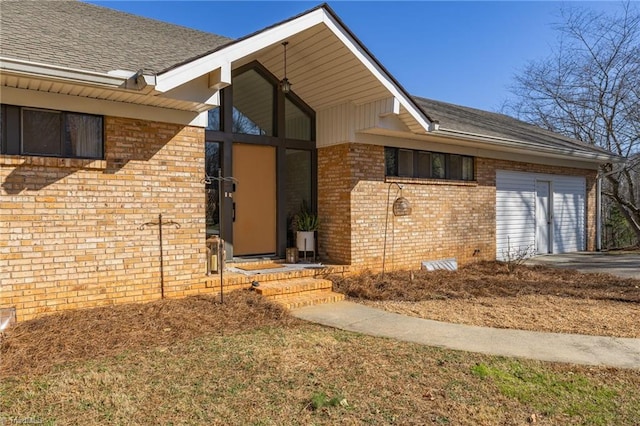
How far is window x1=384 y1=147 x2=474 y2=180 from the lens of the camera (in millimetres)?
9383

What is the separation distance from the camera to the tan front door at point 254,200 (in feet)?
27.9

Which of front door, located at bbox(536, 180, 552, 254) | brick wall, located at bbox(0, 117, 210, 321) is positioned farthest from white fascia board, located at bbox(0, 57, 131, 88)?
front door, located at bbox(536, 180, 552, 254)

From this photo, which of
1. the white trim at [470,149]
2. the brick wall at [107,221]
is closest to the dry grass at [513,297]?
the white trim at [470,149]

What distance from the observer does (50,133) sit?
5.61 metres

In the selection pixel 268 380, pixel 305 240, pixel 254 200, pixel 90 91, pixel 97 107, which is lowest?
pixel 268 380

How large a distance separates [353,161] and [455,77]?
429 inches

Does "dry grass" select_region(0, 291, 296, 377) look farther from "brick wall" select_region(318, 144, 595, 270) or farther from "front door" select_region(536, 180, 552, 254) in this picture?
"front door" select_region(536, 180, 552, 254)

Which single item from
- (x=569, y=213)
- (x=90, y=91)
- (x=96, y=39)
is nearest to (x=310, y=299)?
(x=90, y=91)

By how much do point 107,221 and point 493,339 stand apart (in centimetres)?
520

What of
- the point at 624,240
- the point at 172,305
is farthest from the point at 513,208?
the point at 624,240

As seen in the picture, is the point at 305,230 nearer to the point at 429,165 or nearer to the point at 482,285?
the point at 429,165

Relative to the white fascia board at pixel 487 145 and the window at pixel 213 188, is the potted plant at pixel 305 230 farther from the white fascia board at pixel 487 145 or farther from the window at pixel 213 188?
the white fascia board at pixel 487 145

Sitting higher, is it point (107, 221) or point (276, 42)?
point (276, 42)

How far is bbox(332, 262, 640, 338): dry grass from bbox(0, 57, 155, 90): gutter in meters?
4.56
